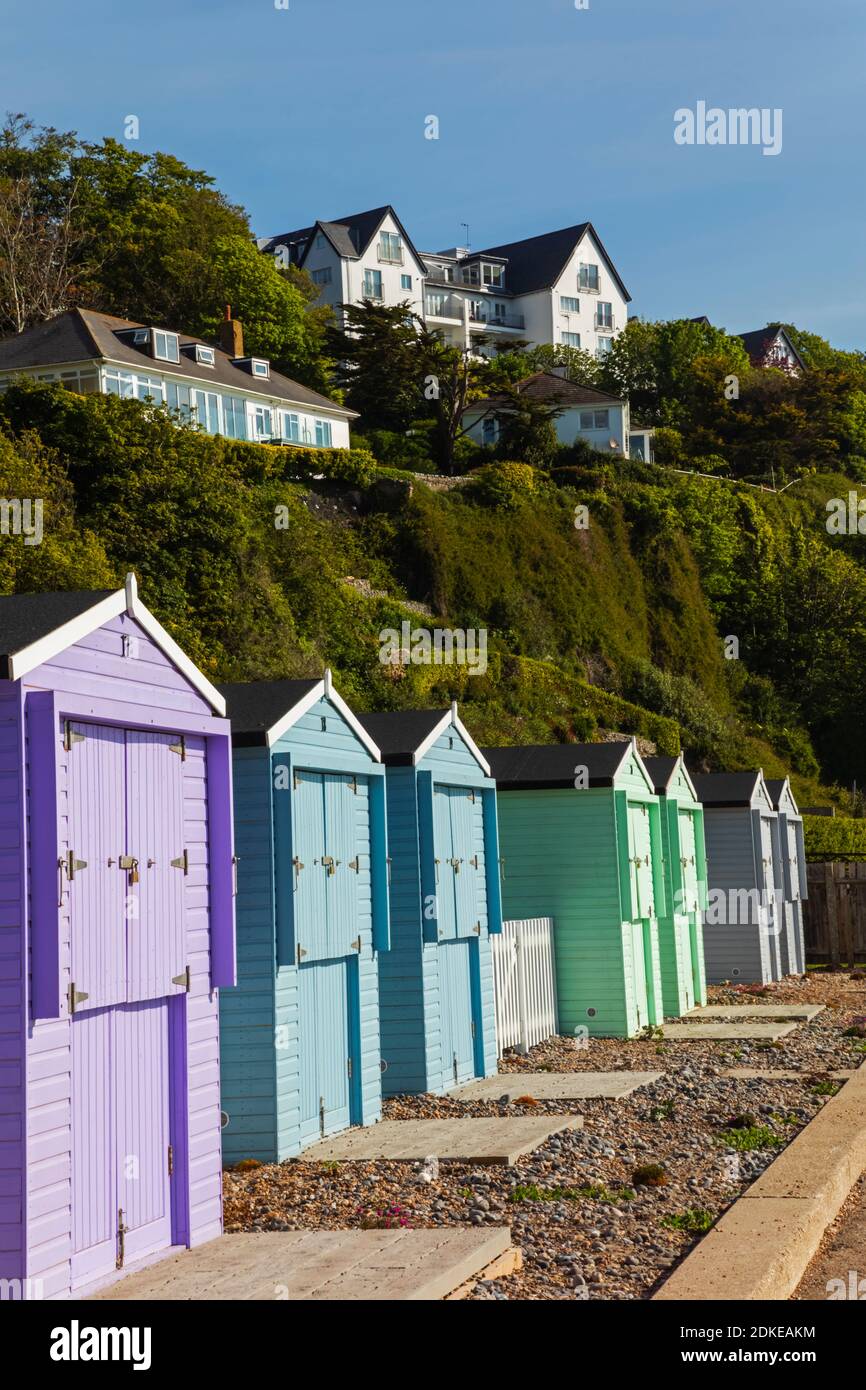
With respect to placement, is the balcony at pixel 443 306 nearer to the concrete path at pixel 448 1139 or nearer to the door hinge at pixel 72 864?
the concrete path at pixel 448 1139

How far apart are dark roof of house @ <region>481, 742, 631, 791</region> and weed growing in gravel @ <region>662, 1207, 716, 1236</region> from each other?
9.47m

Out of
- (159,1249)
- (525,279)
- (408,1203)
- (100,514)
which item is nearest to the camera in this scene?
(159,1249)

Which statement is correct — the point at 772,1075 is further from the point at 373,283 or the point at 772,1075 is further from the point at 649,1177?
the point at 373,283

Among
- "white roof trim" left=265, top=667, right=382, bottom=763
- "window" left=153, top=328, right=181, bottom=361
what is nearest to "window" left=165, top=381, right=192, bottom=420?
"window" left=153, top=328, right=181, bottom=361

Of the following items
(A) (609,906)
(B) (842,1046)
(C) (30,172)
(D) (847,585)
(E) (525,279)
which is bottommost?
(B) (842,1046)

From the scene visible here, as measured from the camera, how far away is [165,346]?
146ft

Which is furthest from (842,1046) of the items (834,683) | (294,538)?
(834,683)

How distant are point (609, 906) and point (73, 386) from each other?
92.7 feet

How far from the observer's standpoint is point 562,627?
4903 centimetres

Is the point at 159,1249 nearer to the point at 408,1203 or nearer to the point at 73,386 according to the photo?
the point at 408,1203

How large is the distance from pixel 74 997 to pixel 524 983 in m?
11.1

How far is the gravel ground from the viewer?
798cm

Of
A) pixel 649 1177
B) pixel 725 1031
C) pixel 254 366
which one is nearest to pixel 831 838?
pixel 725 1031

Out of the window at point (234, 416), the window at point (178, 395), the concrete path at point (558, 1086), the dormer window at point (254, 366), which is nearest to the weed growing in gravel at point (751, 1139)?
the concrete path at point (558, 1086)
